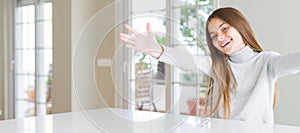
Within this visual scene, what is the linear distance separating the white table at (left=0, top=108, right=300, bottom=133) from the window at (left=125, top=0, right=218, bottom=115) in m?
0.03

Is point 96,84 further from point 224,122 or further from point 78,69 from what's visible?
point 224,122

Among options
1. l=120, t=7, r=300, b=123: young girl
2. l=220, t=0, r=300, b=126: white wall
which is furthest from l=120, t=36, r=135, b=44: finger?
l=220, t=0, r=300, b=126: white wall

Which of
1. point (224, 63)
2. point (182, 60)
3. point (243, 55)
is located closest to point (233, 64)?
point (243, 55)

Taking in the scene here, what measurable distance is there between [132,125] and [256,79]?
786 mm

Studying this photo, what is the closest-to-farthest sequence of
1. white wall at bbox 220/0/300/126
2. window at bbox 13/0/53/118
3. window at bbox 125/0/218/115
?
window at bbox 125/0/218/115, white wall at bbox 220/0/300/126, window at bbox 13/0/53/118

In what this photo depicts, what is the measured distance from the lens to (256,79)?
1.50m

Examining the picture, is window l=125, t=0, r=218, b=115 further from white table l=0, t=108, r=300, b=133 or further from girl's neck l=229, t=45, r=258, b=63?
girl's neck l=229, t=45, r=258, b=63

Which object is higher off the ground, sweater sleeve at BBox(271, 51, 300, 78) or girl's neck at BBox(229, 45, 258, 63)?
girl's neck at BBox(229, 45, 258, 63)

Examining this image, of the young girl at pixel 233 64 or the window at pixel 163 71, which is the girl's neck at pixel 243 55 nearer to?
the young girl at pixel 233 64

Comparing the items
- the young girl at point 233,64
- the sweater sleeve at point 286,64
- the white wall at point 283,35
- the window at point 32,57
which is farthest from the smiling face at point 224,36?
the window at point 32,57

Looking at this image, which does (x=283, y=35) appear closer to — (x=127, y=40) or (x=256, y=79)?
(x=256, y=79)

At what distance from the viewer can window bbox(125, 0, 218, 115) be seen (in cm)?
81

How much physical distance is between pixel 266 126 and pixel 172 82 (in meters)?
0.32

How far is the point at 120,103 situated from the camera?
2.79 feet
